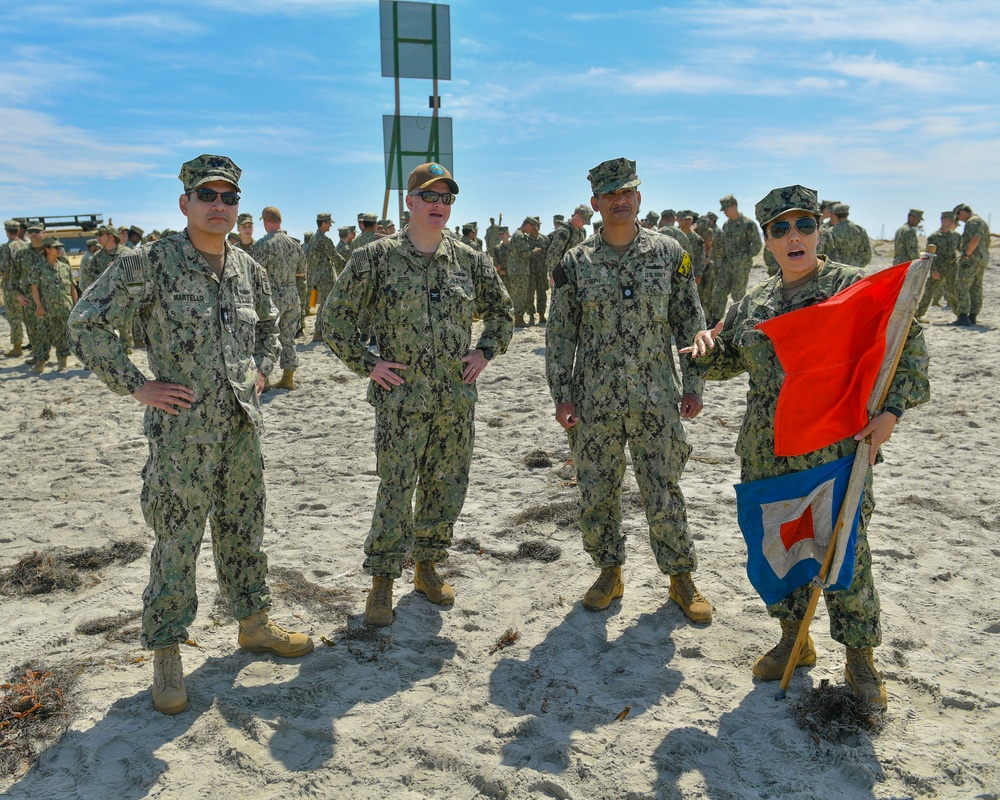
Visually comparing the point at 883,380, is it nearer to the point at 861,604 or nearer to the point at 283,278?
the point at 861,604

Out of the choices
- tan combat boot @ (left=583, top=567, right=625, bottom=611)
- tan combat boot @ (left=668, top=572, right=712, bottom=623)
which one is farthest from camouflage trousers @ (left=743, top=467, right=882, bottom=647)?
tan combat boot @ (left=583, top=567, right=625, bottom=611)

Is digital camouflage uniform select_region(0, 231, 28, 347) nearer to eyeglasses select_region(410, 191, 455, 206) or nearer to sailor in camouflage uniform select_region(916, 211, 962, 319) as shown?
eyeglasses select_region(410, 191, 455, 206)

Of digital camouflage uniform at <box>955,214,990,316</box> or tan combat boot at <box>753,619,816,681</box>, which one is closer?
tan combat boot at <box>753,619,816,681</box>

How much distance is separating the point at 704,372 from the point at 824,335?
28.9 inches

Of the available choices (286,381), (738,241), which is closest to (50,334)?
(286,381)

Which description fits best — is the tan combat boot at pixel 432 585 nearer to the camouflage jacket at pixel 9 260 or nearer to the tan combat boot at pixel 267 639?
the tan combat boot at pixel 267 639

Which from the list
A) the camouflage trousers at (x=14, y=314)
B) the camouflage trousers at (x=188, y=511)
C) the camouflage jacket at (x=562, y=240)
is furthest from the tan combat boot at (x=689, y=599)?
the camouflage trousers at (x=14, y=314)

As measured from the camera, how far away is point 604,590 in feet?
14.8

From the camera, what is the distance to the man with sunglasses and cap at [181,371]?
3404mm

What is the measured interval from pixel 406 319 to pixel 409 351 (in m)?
0.17

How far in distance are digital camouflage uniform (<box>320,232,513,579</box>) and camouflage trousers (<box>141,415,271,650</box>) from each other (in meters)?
0.70

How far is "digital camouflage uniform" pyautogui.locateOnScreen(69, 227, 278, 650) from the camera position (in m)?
3.40

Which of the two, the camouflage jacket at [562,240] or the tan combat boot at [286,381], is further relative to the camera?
the camouflage jacket at [562,240]

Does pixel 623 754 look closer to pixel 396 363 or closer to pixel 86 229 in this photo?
pixel 396 363
